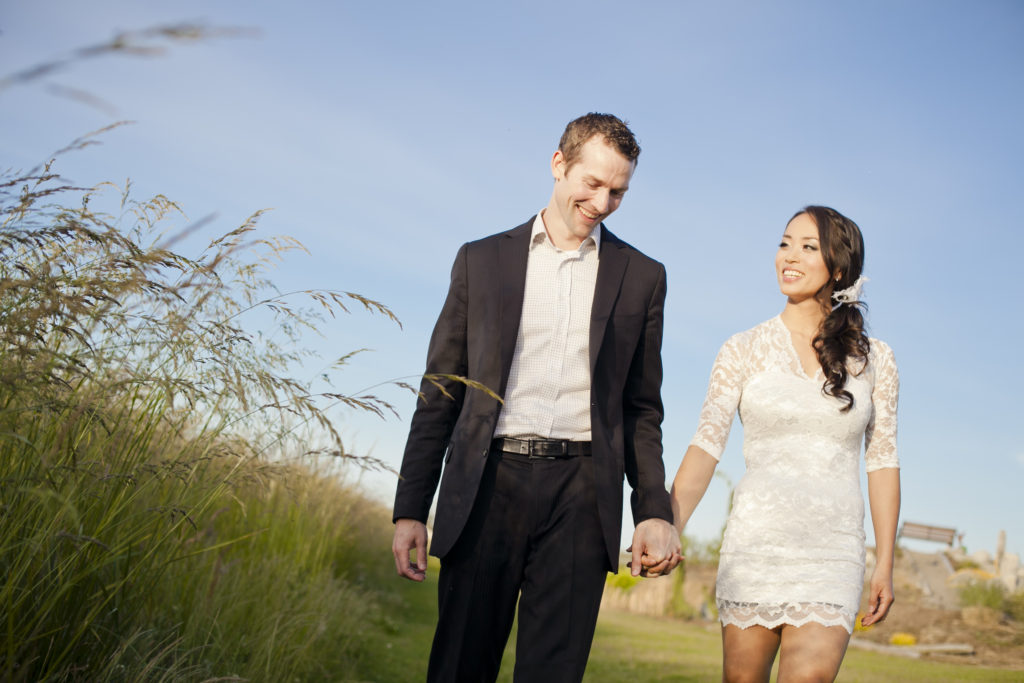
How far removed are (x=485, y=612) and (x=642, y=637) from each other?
28.6ft

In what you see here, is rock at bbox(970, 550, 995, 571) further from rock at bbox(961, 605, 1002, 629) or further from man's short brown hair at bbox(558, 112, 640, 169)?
man's short brown hair at bbox(558, 112, 640, 169)

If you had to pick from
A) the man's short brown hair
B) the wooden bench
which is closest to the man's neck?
the man's short brown hair

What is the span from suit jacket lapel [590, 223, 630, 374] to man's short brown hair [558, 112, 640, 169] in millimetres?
280

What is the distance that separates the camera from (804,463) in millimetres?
3279

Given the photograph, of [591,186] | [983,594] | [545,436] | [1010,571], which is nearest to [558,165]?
[591,186]

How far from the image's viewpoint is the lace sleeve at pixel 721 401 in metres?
3.39

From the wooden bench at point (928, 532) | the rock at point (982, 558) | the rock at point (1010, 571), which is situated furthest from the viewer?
the wooden bench at point (928, 532)

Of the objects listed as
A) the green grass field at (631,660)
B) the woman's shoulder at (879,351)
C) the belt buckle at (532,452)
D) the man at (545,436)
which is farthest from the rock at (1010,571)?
the belt buckle at (532,452)

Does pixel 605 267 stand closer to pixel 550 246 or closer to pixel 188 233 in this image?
pixel 550 246

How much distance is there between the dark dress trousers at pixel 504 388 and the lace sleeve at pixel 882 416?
3.13ft

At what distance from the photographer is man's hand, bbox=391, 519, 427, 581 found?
110 inches

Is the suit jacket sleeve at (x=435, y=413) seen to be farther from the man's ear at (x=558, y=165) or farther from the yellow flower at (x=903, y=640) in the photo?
the yellow flower at (x=903, y=640)

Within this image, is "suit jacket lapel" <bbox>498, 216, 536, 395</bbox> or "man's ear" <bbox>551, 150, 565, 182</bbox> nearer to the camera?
"suit jacket lapel" <bbox>498, 216, 536, 395</bbox>

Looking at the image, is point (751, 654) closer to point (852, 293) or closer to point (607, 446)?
point (607, 446)
